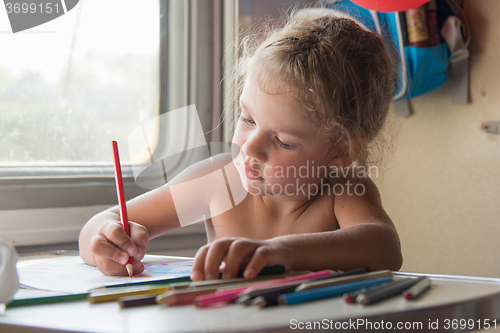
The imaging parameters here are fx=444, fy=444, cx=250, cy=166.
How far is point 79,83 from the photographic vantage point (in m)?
1.11

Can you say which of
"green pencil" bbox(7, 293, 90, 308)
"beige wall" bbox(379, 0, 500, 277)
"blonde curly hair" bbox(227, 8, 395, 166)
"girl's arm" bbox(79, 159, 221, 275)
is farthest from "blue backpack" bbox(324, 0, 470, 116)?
"green pencil" bbox(7, 293, 90, 308)

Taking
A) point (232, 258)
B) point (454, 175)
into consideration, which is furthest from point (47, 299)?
point (454, 175)

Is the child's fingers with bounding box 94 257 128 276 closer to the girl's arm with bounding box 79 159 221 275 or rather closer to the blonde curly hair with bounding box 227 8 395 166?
the girl's arm with bounding box 79 159 221 275

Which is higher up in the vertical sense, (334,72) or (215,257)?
(334,72)

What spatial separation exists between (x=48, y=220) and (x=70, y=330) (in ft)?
2.51

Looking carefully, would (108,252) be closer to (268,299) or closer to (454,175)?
(268,299)

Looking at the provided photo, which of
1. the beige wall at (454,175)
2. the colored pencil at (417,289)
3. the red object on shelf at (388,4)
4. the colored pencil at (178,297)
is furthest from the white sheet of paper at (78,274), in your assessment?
the beige wall at (454,175)

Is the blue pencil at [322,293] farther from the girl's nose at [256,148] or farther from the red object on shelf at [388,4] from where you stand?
the red object on shelf at [388,4]

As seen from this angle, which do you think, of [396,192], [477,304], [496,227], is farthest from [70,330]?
[396,192]

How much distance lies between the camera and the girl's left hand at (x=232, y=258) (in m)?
0.41

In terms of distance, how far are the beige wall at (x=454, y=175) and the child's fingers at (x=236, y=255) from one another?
1039 mm

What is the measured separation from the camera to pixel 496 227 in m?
1.23

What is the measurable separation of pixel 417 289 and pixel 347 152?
1.58ft

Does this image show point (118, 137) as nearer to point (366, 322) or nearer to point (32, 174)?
point (32, 174)
